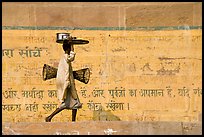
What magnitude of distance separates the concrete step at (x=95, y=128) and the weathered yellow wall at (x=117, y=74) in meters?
1.95

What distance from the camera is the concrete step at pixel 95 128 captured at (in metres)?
8.42

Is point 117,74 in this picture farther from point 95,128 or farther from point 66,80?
point 95,128

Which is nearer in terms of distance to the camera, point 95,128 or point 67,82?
point 95,128

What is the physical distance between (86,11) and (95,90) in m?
0.97

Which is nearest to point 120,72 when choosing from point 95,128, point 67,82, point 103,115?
point 103,115

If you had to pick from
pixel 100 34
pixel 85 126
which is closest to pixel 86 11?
pixel 100 34

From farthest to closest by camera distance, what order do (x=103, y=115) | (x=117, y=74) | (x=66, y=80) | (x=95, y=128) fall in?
(x=117, y=74)
(x=103, y=115)
(x=66, y=80)
(x=95, y=128)

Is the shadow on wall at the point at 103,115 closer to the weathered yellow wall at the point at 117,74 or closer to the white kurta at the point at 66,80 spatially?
the weathered yellow wall at the point at 117,74

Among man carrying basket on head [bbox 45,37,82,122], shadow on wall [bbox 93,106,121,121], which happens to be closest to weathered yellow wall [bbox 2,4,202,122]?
shadow on wall [bbox 93,106,121,121]

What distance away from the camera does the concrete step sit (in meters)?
8.42

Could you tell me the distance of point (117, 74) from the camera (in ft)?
35.3

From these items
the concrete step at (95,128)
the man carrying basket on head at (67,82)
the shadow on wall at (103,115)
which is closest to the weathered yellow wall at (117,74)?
the shadow on wall at (103,115)

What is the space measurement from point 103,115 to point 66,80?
1580 mm

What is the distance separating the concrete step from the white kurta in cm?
68
